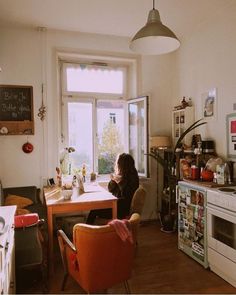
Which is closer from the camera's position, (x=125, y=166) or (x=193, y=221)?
(x=193, y=221)

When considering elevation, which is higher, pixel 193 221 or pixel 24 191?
pixel 24 191

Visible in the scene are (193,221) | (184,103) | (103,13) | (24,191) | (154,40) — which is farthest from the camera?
(184,103)

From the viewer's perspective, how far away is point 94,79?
4281mm

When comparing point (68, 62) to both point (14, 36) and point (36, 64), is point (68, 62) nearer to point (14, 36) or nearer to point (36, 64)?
point (36, 64)

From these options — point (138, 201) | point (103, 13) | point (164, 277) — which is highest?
point (103, 13)

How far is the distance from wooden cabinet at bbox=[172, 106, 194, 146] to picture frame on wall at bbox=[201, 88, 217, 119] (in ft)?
0.78

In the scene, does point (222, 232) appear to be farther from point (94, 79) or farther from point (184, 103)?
point (94, 79)

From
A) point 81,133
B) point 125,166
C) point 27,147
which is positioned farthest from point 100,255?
point 81,133

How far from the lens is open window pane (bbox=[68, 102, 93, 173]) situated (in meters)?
4.16

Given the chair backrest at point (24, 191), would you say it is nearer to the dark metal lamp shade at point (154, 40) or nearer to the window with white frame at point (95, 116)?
the window with white frame at point (95, 116)

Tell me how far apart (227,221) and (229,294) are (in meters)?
0.62

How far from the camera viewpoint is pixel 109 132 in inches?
173

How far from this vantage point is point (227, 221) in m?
2.51

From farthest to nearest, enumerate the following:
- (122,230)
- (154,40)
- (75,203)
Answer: (75,203), (154,40), (122,230)
